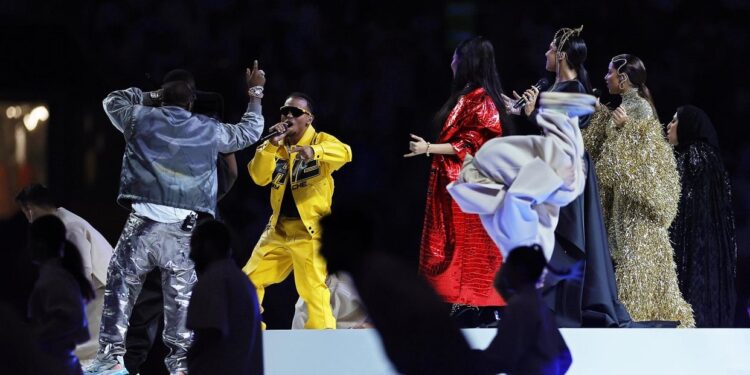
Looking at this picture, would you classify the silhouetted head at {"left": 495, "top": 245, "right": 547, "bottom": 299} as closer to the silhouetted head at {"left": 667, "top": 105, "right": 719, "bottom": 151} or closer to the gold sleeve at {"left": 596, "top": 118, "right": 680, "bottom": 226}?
the gold sleeve at {"left": 596, "top": 118, "right": 680, "bottom": 226}

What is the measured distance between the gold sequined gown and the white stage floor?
0.73 meters

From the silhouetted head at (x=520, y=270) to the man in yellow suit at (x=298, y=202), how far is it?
1928 mm

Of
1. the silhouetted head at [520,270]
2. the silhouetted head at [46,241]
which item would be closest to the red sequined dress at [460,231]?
the silhouetted head at [520,270]

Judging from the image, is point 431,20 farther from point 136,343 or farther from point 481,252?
point 136,343

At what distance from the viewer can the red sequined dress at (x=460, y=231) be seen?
5.67m

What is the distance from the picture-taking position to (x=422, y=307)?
10.8 ft

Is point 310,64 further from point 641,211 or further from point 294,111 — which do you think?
point 641,211

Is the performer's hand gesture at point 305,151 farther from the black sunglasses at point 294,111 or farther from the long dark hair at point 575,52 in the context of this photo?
the long dark hair at point 575,52

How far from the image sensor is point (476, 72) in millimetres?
5836

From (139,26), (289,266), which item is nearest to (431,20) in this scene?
(139,26)

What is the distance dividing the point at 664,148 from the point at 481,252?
1.09 m

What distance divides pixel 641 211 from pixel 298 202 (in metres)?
1.62

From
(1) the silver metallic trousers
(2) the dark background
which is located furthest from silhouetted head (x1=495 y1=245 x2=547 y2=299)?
(2) the dark background

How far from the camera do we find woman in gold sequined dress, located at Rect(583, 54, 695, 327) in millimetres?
5992
